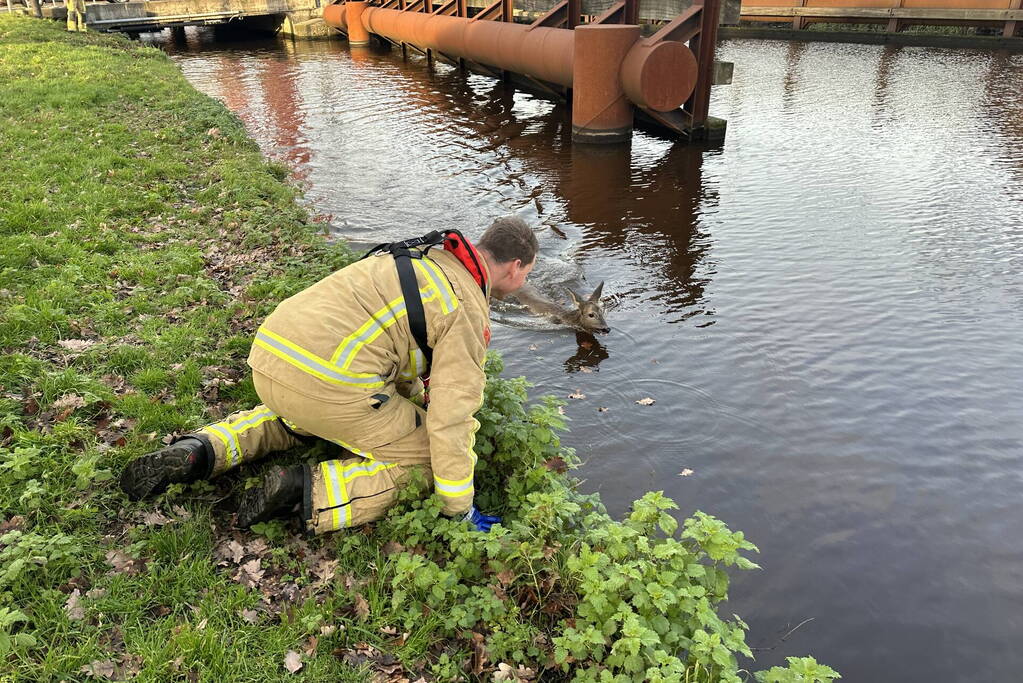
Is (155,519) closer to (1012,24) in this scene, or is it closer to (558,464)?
(558,464)

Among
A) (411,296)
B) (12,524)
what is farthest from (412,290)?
(12,524)

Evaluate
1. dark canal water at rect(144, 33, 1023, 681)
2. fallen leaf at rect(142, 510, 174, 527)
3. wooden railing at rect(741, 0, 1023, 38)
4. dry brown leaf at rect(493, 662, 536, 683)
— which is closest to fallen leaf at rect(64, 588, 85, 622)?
fallen leaf at rect(142, 510, 174, 527)

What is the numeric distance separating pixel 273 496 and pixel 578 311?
13.9 feet

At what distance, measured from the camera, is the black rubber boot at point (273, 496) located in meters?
3.62

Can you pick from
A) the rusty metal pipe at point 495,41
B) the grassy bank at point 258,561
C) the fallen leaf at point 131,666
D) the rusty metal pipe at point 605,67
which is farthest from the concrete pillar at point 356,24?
the fallen leaf at point 131,666

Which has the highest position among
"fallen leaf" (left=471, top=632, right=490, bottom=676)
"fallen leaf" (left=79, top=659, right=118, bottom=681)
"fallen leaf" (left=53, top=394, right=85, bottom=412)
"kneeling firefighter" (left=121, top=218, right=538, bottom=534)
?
"kneeling firefighter" (left=121, top=218, right=538, bottom=534)

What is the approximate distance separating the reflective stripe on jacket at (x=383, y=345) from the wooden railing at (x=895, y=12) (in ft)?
87.4

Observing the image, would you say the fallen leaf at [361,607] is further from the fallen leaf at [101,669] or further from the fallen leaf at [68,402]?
the fallen leaf at [68,402]

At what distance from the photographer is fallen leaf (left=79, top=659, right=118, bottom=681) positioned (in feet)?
9.48

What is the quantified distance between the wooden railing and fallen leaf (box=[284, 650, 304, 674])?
27.9 m

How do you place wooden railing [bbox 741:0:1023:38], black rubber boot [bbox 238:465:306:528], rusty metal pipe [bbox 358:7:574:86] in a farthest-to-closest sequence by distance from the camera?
wooden railing [bbox 741:0:1023:38] → rusty metal pipe [bbox 358:7:574:86] → black rubber boot [bbox 238:465:306:528]

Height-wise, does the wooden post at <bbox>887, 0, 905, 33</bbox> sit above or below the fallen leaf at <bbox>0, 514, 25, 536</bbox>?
above

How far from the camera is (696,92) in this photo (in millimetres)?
12906

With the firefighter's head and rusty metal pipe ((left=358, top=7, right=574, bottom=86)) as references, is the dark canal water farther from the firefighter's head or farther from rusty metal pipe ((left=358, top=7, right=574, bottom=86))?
the firefighter's head
